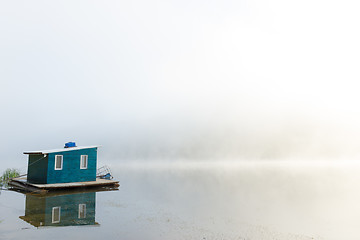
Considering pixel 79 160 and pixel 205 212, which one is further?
pixel 79 160

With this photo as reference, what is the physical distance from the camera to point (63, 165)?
107 ft

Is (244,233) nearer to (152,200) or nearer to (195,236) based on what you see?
(195,236)

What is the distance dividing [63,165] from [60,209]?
11.5 meters

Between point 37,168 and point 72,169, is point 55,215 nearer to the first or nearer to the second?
point 72,169

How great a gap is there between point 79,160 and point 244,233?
76.1ft

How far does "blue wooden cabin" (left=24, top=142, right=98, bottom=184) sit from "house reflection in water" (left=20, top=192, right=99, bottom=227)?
3.54 m

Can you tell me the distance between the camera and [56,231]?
1588 centimetres

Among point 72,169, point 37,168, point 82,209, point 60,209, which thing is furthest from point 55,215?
point 37,168

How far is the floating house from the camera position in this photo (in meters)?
31.4

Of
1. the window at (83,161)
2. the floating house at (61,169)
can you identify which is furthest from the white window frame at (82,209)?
the window at (83,161)

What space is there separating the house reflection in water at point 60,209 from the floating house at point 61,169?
2.88 meters

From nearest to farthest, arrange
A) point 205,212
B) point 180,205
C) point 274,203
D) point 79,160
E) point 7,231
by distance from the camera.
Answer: point 7,231 < point 205,212 < point 180,205 < point 274,203 < point 79,160

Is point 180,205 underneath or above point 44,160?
underneath

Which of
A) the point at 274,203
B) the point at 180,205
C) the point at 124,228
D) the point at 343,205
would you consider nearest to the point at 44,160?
the point at 180,205
